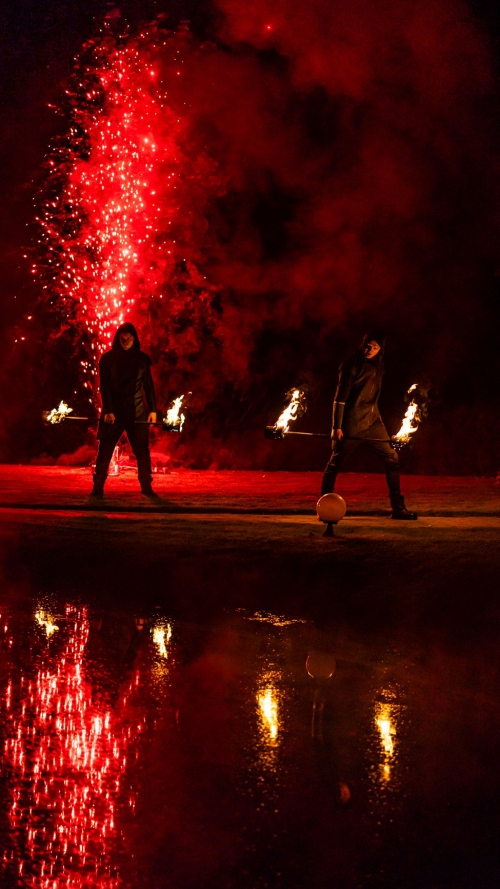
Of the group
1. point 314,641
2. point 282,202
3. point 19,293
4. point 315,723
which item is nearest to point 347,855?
point 315,723

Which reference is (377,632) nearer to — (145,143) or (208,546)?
(208,546)

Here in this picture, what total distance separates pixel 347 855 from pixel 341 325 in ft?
58.2

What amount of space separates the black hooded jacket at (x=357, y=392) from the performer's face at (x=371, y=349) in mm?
52

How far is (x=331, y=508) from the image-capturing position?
11.6m

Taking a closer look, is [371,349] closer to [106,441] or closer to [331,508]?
[331,508]

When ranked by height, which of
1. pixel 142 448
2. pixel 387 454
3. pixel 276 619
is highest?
pixel 387 454

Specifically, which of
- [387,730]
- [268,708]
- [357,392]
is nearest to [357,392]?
[357,392]

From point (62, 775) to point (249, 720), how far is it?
107 centimetres

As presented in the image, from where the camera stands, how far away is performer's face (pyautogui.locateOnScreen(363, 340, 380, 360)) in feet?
41.1

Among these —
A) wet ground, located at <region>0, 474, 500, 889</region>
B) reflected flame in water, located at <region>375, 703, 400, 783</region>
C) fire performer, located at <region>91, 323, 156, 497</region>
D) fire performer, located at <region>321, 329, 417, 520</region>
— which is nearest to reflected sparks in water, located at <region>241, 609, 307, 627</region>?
wet ground, located at <region>0, 474, 500, 889</region>

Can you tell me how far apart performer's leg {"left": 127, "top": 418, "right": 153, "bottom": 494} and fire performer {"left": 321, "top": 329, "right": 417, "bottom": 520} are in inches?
123

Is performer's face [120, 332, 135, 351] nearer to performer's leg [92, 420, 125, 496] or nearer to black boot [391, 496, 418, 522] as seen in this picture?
performer's leg [92, 420, 125, 496]

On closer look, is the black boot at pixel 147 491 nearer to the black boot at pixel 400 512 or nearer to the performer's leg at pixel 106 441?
the performer's leg at pixel 106 441

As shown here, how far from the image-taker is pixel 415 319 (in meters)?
21.0
